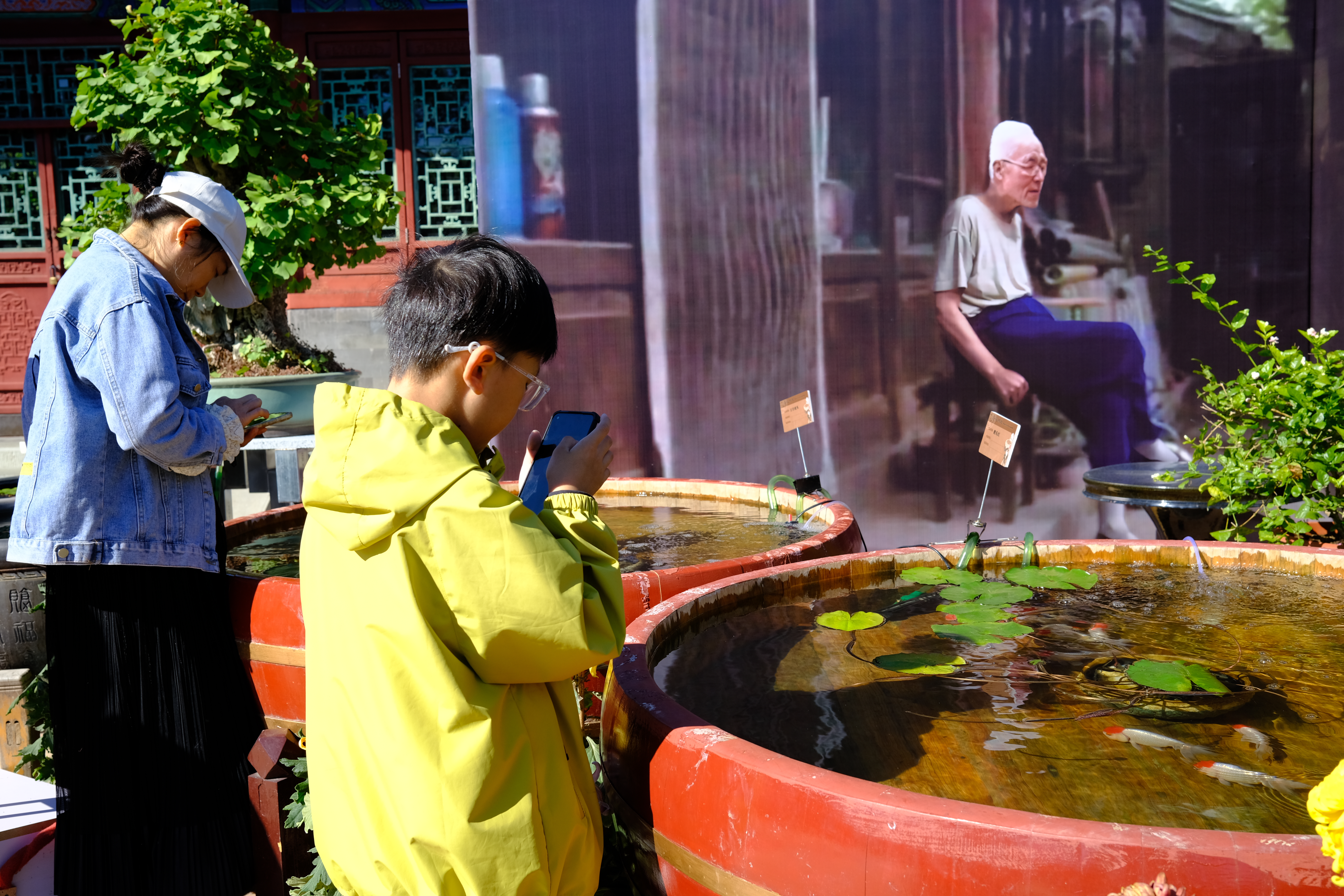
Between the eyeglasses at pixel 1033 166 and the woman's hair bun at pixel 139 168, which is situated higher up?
the eyeglasses at pixel 1033 166

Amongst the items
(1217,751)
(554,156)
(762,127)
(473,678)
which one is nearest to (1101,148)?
(762,127)

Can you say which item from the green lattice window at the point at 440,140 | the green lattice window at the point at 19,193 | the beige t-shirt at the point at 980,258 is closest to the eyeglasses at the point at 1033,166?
the beige t-shirt at the point at 980,258

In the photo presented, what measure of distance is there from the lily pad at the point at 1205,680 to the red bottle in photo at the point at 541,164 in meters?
3.28

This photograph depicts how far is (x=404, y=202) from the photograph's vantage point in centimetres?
696

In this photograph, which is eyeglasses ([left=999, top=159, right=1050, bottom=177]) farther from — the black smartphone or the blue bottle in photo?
the black smartphone

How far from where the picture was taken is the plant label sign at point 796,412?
Answer: 9.08 ft

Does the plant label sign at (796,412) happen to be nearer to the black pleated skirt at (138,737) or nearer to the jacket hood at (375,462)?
the black pleated skirt at (138,737)

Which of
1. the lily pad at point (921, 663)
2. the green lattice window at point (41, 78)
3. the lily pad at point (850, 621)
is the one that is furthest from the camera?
the green lattice window at point (41, 78)

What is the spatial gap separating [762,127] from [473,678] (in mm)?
3524

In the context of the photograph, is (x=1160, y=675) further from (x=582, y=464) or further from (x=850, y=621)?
(x=582, y=464)

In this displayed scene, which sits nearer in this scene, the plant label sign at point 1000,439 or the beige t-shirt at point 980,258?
the plant label sign at point 1000,439

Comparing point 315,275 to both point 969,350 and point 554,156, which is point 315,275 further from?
point 969,350

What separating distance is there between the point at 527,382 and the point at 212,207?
1035mm

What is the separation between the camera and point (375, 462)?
979 millimetres
